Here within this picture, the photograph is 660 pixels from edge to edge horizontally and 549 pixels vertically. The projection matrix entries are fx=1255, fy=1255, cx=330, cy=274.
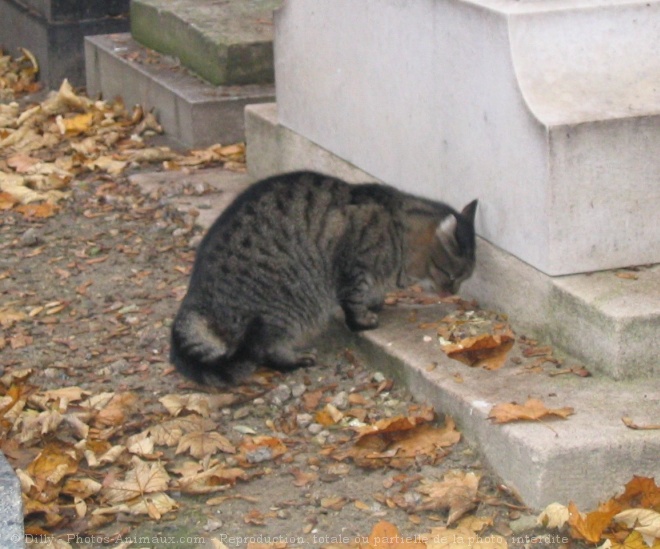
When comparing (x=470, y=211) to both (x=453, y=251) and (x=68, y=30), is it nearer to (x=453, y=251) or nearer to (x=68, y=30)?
(x=453, y=251)

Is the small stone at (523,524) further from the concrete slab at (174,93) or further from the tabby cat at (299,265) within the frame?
the concrete slab at (174,93)

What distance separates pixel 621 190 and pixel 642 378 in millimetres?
743

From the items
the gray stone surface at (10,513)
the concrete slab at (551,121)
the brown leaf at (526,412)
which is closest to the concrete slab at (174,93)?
the concrete slab at (551,121)

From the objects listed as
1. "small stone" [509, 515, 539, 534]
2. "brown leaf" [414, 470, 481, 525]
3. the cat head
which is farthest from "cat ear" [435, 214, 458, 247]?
"small stone" [509, 515, 539, 534]

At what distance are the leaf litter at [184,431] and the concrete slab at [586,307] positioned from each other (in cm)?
10

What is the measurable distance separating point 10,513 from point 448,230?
8.23 ft

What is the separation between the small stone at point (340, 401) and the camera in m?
5.10

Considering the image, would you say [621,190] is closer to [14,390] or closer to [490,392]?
[490,392]

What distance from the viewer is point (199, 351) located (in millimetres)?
5250

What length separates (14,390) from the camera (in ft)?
17.3

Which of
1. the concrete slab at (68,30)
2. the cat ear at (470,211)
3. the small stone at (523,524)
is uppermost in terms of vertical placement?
the concrete slab at (68,30)

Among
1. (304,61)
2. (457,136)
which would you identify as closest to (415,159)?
(457,136)

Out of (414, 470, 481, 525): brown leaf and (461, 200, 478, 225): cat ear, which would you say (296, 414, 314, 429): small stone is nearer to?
(414, 470, 481, 525): brown leaf

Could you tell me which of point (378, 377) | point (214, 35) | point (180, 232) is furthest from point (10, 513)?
point (214, 35)
